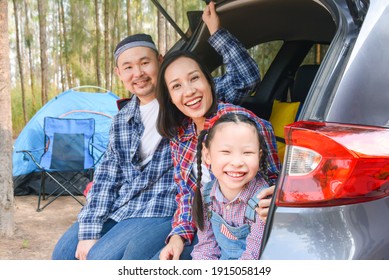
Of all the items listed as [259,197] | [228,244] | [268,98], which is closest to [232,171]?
[259,197]

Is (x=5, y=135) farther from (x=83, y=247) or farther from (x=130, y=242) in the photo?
(x=130, y=242)

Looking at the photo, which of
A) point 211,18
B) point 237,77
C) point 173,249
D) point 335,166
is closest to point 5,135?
point 211,18

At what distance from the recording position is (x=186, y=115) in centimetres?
236

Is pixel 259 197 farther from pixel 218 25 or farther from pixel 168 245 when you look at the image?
pixel 218 25

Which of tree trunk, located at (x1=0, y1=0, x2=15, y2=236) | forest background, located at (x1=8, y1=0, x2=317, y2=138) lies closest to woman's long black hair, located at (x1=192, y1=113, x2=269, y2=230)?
tree trunk, located at (x1=0, y1=0, x2=15, y2=236)

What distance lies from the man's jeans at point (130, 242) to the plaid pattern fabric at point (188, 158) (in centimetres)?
13

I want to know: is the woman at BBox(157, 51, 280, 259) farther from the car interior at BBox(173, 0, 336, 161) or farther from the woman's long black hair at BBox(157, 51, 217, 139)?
the car interior at BBox(173, 0, 336, 161)

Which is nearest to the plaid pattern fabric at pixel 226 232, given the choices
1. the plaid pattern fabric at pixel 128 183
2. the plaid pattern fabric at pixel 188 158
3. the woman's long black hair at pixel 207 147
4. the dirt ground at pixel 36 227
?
the woman's long black hair at pixel 207 147

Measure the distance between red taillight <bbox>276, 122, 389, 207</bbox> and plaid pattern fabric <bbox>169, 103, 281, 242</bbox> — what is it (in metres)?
0.61

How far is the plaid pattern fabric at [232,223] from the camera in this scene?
5.49ft

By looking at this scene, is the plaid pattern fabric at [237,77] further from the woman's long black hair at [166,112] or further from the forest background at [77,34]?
the forest background at [77,34]

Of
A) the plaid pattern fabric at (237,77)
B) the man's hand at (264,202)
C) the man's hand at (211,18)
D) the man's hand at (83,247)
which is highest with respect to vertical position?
the man's hand at (211,18)

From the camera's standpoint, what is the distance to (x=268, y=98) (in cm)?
Result: 326
